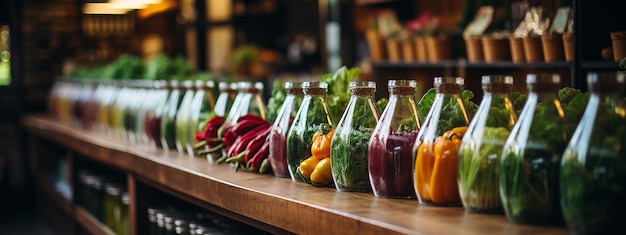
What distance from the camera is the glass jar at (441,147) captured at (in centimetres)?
175

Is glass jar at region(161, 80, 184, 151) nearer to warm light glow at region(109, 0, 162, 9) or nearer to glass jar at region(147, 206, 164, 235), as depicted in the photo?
glass jar at region(147, 206, 164, 235)

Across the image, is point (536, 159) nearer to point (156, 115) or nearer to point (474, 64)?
point (156, 115)

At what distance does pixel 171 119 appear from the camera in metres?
3.48

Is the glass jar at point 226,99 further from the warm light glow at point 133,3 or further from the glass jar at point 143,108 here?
the warm light glow at point 133,3

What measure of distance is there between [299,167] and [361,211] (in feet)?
1.68

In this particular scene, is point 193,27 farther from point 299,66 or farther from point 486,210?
point 486,210

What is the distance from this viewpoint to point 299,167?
2248 mm

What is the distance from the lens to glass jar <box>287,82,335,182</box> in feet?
7.45

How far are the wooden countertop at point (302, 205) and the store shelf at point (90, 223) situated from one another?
3.14ft

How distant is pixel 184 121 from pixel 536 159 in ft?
6.59

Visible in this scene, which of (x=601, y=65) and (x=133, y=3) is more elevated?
(x=133, y=3)

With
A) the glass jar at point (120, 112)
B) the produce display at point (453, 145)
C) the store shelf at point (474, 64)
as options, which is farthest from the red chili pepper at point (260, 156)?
the store shelf at point (474, 64)

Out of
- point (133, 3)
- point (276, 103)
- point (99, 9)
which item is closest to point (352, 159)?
point (276, 103)

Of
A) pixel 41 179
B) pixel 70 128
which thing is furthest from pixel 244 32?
pixel 70 128
